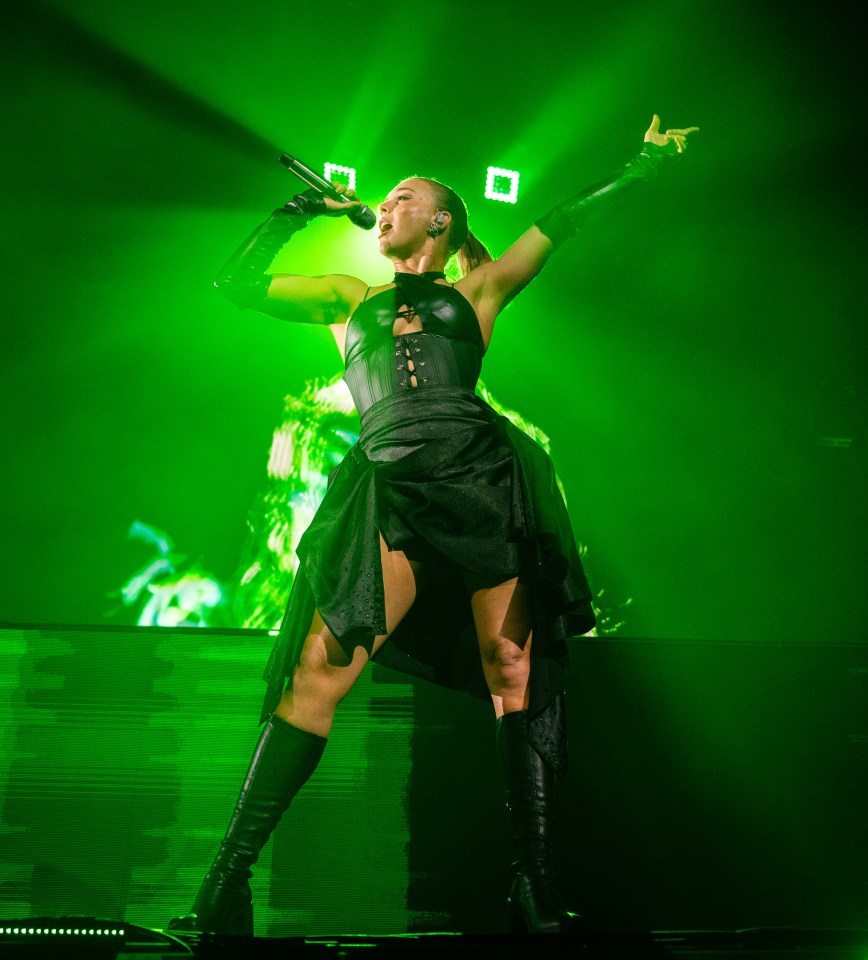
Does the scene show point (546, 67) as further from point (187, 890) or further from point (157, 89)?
point (187, 890)

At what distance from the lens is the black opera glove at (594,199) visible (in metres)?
1.93

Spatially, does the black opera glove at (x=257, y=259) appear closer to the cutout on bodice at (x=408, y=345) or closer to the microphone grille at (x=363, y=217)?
the microphone grille at (x=363, y=217)

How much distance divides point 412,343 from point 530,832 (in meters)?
1.04

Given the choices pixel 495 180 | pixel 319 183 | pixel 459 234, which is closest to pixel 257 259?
pixel 319 183

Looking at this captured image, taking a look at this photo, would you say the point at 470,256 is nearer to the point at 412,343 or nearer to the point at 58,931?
the point at 412,343

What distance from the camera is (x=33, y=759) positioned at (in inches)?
66.4

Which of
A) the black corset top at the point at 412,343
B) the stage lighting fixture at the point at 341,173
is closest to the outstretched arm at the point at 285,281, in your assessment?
the black corset top at the point at 412,343

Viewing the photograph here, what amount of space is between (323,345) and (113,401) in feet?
3.55

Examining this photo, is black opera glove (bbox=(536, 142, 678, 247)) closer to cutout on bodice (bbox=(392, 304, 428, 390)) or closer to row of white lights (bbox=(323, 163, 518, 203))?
cutout on bodice (bbox=(392, 304, 428, 390))

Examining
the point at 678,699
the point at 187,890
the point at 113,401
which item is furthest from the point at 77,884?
the point at 113,401

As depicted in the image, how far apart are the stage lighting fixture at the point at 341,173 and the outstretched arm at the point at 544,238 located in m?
1.86

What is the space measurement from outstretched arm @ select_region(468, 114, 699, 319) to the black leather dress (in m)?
0.16

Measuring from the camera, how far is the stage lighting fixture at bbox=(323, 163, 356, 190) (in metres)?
3.67

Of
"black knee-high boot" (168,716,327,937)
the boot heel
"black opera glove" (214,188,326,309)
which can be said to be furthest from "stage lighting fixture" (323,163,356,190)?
the boot heel
